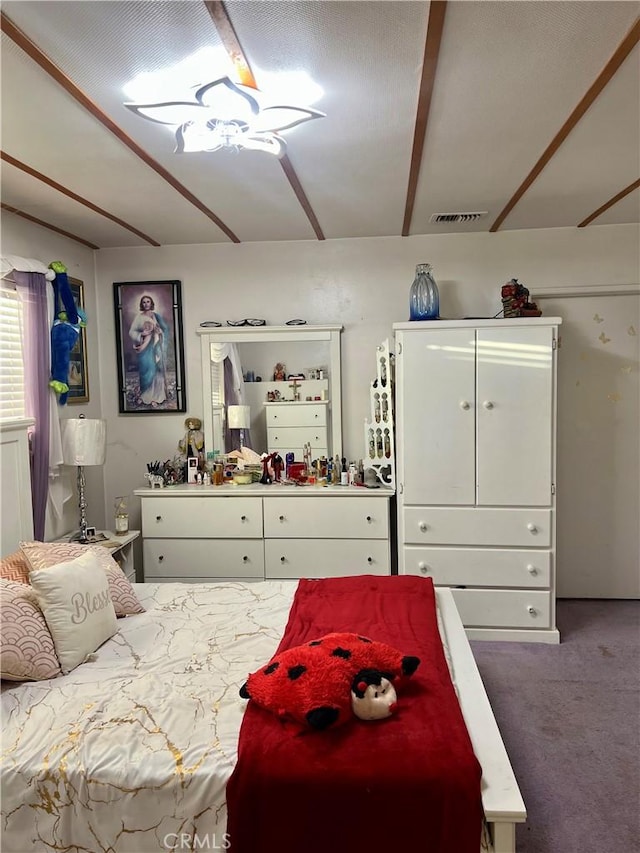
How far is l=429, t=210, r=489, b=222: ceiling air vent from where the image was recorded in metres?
3.25

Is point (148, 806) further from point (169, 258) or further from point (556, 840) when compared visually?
point (169, 258)

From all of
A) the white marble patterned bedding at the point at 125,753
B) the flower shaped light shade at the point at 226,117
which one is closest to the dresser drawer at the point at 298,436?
the white marble patterned bedding at the point at 125,753

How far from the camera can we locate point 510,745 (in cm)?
240

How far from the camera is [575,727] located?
2.53 m

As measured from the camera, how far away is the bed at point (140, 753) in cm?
146

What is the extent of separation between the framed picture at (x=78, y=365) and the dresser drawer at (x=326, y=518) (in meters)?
1.36

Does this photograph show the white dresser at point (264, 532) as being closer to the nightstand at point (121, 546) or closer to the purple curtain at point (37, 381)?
the nightstand at point (121, 546)

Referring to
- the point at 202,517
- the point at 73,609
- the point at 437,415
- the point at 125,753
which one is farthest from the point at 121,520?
the point at 125,753

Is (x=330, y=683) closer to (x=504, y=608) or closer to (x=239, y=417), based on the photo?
(x=504, y=608)

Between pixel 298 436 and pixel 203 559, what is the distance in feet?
3.23

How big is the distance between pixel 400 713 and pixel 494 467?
1902 mm

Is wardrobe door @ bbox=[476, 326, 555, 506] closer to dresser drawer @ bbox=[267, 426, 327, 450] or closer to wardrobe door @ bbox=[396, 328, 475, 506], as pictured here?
wardrobe door @ bbox=[396, 328, 475, 506]

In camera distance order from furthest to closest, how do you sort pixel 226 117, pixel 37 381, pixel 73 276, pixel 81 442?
1. pixel 73 276
2. pixel 81 442
3. pixel 37 381
4. pixel 226 117

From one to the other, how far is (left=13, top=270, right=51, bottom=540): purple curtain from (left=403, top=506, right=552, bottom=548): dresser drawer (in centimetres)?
198
